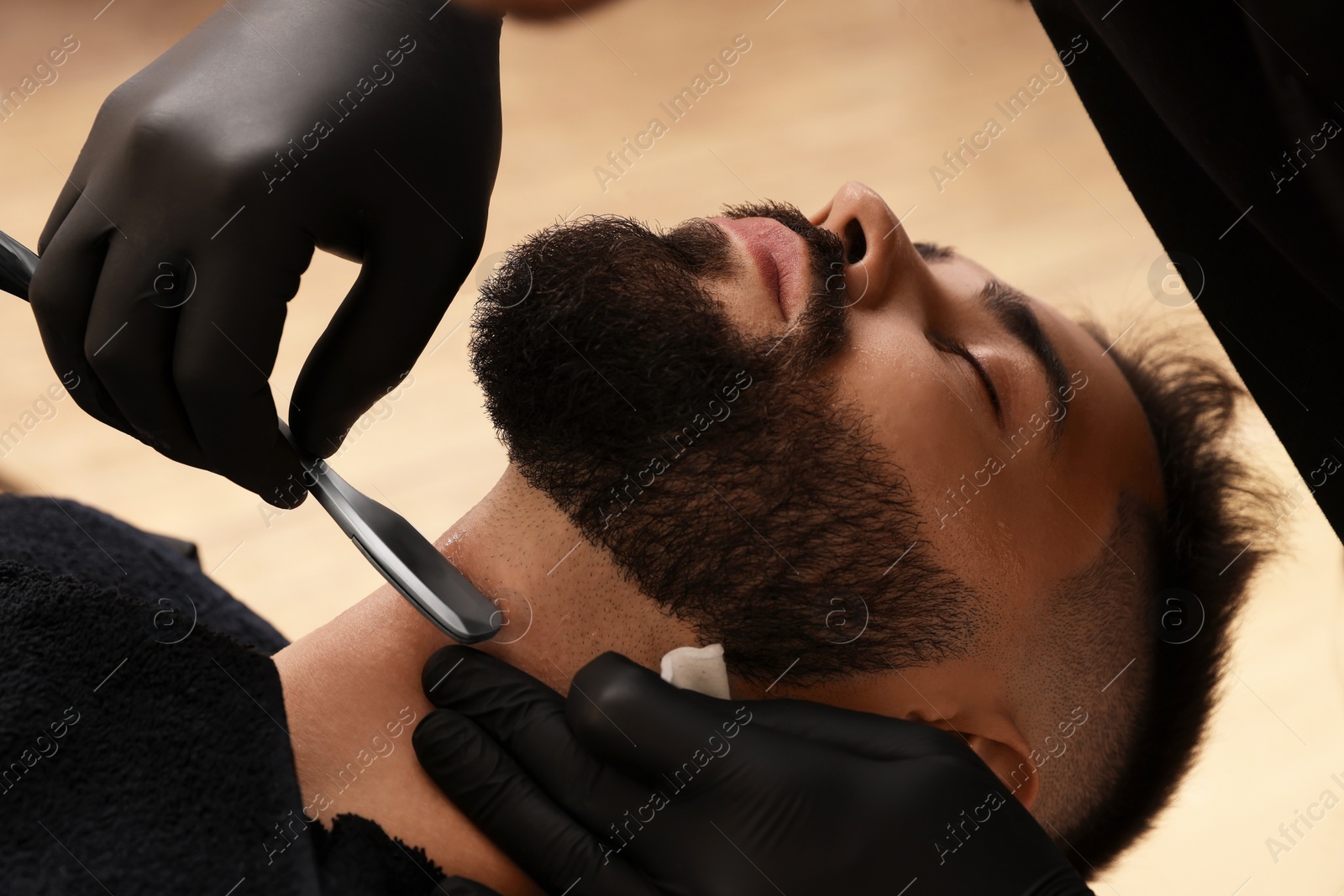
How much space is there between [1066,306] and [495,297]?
1.19 metres

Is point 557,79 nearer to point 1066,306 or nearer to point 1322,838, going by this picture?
point 1066,306

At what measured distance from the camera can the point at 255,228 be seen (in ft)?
2.72

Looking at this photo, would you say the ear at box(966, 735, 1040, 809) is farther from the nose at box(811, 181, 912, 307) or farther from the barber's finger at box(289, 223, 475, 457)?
the barber's finger at box(289, 223, 475, 457)

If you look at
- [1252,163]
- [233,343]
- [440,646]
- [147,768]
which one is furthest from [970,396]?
[147,768]

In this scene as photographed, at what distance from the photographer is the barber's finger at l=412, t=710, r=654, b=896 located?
81 centimetres

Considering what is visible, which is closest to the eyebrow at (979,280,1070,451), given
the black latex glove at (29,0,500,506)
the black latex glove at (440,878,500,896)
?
the black latex glove at (29,0,500,506)

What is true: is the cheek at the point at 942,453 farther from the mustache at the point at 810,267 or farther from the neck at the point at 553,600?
the neck at the point at 553,600

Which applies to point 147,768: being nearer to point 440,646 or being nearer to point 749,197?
point 440,646

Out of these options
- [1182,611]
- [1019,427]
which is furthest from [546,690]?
[1182,611]

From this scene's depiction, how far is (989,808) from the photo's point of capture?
79 cm

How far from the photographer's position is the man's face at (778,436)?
0.83 meters

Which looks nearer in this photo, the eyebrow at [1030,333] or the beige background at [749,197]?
the eyebrow at [1030,333]

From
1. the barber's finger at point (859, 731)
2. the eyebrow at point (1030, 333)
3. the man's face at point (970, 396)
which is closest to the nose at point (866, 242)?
the man's face at point (970, 396)

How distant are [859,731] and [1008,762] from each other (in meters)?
0.22
